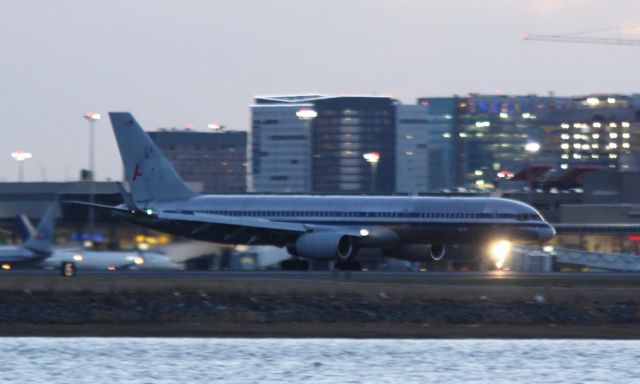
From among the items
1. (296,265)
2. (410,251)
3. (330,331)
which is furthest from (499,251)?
(330,331)

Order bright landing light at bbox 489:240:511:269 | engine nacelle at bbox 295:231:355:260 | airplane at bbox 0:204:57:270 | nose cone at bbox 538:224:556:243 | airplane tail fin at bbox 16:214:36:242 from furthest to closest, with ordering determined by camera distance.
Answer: airplane tail fin at bbox 16:214:36:242 < bright landing light at bbox 489:240:511:269 < engine nacelle at bbox 295:231:355:260 < nose cone at bbox 538:224:556:243 < airplane at bbox 0:204:57:270

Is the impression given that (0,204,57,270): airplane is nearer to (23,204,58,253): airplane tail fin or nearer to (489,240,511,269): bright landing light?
(23,204,58,253): airplane tail fin

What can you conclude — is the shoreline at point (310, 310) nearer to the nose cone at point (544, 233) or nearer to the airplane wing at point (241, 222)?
the nose cone at point (544, 233)

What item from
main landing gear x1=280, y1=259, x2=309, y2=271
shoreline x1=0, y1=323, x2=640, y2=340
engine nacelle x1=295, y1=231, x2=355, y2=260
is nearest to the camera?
shoreline x1=0, y1=323, x2=640, y2=340

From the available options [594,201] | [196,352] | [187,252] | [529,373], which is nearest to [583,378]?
[529,373]

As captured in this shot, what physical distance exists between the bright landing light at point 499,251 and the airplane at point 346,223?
0.21 m

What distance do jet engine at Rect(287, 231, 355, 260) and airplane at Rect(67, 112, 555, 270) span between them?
0.05 meters

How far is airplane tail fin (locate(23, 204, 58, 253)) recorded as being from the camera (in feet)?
216

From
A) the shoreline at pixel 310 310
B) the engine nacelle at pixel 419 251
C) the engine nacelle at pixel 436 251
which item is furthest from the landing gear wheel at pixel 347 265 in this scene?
the shoreline at pixel 310 310

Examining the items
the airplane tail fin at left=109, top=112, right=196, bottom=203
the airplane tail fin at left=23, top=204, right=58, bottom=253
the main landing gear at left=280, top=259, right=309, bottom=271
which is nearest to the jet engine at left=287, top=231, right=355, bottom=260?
the main landing gear at left=280, top=259, right=309, bottom=271

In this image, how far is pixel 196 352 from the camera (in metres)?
37.5

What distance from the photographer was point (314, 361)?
36.0 m

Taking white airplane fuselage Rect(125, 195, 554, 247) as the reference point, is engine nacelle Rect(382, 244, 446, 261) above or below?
below

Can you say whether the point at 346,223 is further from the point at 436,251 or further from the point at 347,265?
the point at 436,251
